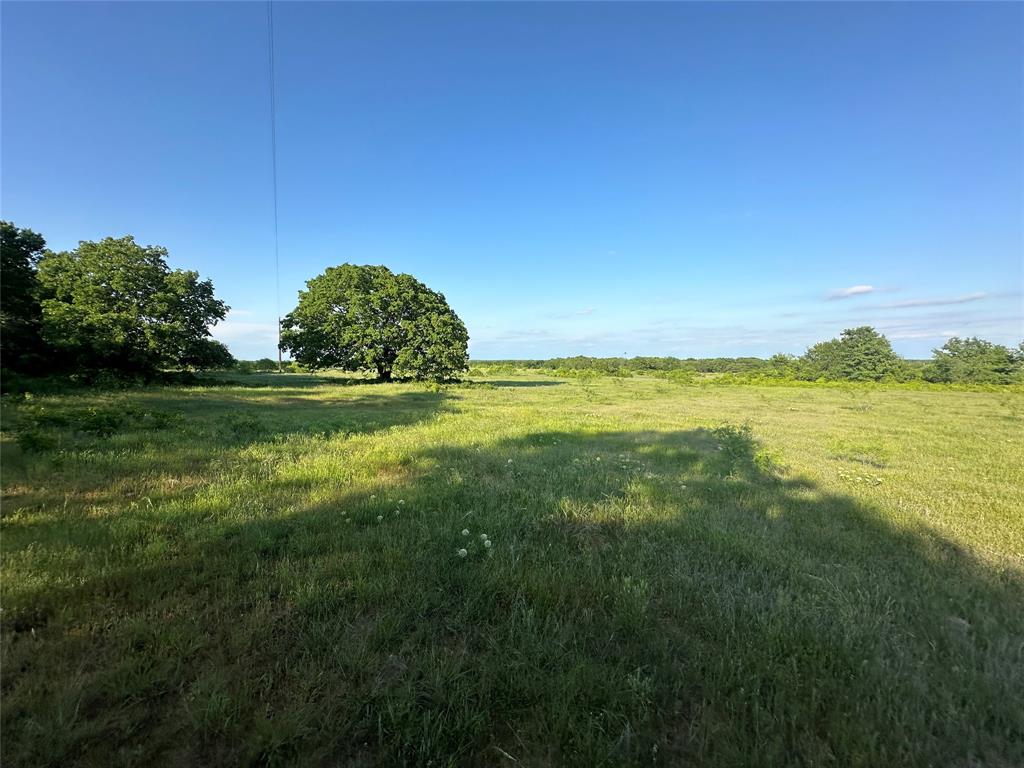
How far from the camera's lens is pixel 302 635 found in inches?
123

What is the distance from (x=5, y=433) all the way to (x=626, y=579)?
34.3 ft

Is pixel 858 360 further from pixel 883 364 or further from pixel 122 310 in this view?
pixel 122 310

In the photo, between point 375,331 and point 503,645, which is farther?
point 375,331

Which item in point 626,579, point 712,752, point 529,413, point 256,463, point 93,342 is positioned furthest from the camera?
point 93,342

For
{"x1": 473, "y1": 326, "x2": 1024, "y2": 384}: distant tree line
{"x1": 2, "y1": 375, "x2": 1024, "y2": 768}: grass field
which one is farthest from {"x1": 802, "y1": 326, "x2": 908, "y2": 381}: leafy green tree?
{"x1": 2, "y1": 375, "x2": 1024, "y2": 768}: grass field

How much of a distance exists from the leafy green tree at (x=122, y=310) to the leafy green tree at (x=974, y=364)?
92.8m

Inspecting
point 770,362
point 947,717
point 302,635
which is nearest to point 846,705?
point 947,717

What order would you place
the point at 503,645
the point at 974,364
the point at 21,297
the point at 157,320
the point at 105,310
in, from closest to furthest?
the point at 503,645, the point at 21,297, the point at 105,310, the point at 157,320, the point at 974,364

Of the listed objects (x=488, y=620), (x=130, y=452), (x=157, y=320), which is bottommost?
(x=488, y=620)

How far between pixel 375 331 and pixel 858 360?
79.6 meters

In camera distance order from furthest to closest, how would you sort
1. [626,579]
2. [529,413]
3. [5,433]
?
[529,413] < [5,433] < [626,579]

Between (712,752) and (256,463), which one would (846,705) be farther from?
(256,463)

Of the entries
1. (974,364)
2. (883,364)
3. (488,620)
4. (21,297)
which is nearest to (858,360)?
(883,364)

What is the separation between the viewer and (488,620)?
3.50 m
